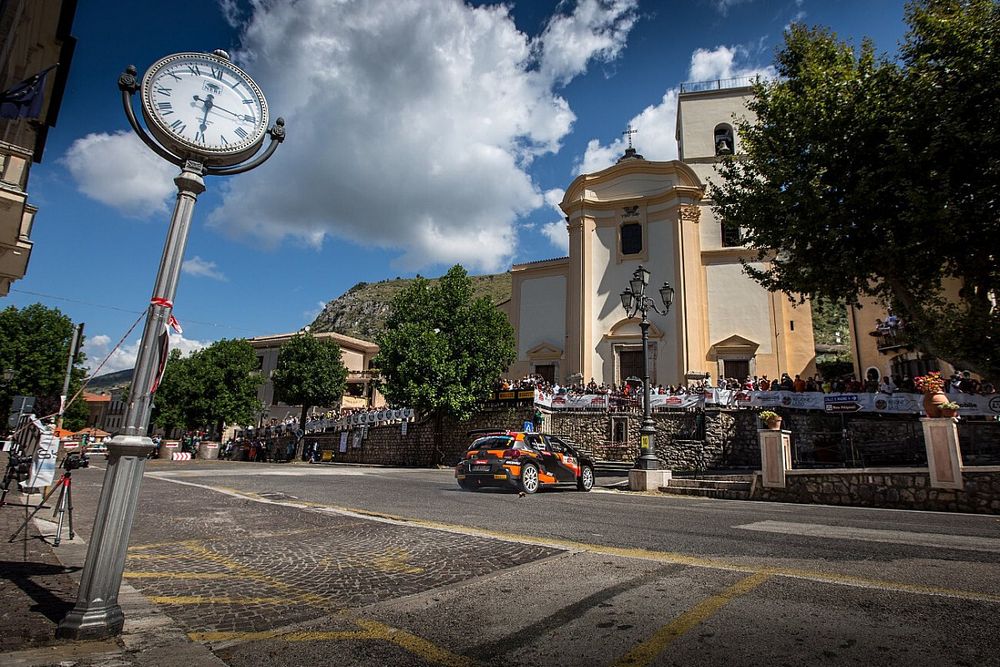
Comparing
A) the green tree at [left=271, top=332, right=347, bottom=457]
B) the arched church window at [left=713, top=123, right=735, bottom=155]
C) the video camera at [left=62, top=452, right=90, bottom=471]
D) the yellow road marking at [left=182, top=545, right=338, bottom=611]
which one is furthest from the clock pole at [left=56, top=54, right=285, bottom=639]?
the green tree at [left=271, top=332, right=347, bottom=457]

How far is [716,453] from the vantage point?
2144 cm

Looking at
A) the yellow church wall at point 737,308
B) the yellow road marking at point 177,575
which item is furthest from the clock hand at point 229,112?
the yellow church wall at point 737,308

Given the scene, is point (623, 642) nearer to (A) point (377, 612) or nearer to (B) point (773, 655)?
(B) point (773, 655)

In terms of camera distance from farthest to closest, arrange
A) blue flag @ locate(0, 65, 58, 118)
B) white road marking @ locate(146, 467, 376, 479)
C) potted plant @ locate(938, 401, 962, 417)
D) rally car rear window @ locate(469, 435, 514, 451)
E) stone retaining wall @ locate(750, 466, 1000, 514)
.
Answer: white road marking @ locate(146, 467, 376, 479) → rally car rear window @ locate(469, 435, 514, 451) → potted plant @ locate(938, 401, 962, 417) → stone retaining wall @ locate(750, 466, 1000, 514) → blue flag @ locate(0, 65, 58, 118)

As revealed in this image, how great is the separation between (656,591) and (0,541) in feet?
21.8

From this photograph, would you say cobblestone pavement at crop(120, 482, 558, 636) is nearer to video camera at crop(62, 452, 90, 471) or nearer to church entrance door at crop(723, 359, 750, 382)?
video camera at crop(62, 452, 90, 471)

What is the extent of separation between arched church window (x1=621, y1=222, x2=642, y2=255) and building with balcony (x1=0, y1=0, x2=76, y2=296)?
26739 mm

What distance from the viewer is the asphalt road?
283 centimetres

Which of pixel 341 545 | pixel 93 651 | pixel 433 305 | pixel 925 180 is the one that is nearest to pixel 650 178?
pixel 433 305

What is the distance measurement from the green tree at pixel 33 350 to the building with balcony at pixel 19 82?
37239mm

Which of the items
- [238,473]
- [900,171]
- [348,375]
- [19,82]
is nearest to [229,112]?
[19,82]

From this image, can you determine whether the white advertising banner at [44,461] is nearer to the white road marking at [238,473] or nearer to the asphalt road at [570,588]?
the asphalt road at [570,588]

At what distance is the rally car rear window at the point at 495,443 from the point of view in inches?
472

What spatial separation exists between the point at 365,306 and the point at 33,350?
82.3 m
